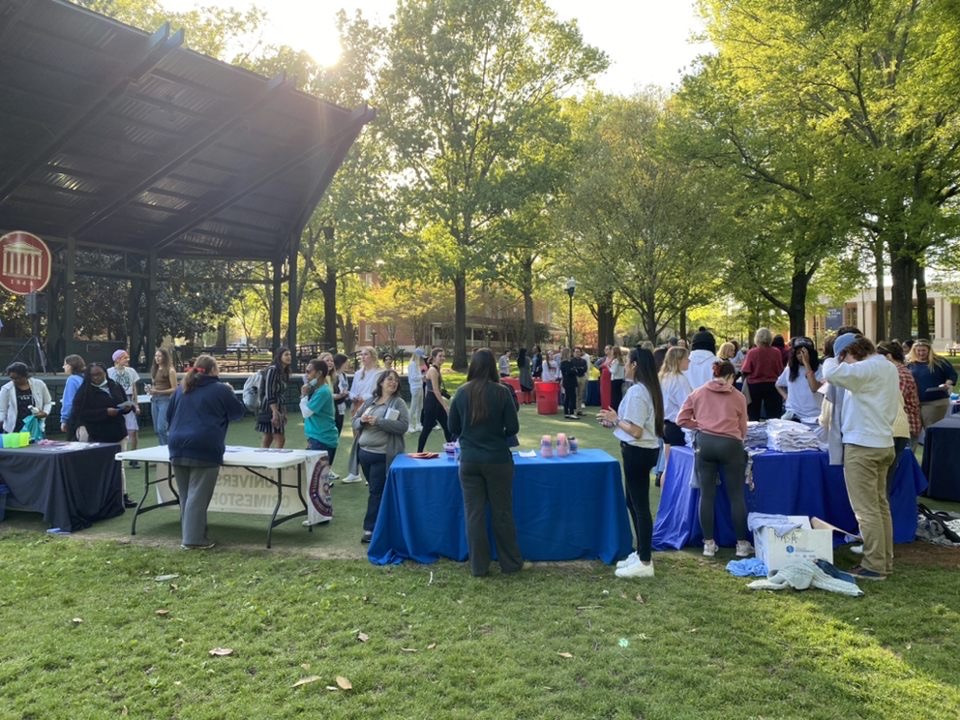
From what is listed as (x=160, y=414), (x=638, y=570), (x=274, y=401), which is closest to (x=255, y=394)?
(x=274, y=401)

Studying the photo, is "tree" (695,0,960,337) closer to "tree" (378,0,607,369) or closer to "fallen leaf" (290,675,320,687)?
"tree" (378,0,607,369)

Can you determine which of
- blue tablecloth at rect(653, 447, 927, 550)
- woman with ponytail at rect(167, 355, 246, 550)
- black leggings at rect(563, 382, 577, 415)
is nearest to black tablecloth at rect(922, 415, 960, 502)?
blue tablecloth at rect(653, 447, 927, 550)

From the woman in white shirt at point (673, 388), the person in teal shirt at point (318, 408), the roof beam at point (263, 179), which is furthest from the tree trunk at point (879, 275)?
the person in teal shirt at point (318, 408)

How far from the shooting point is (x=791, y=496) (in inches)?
227

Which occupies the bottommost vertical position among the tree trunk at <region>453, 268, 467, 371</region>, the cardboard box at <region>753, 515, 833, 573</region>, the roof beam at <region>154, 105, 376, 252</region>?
the cardboard box at <region>753, 515, 833, 573</region>

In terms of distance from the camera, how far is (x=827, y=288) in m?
31.5

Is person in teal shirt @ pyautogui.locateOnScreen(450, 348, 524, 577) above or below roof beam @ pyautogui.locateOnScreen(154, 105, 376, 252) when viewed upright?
below

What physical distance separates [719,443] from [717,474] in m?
0.39

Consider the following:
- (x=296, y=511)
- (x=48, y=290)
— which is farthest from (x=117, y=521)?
(x=48, y=290)

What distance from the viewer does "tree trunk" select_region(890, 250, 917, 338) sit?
1916 cm

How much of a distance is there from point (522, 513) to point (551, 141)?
24.5 m

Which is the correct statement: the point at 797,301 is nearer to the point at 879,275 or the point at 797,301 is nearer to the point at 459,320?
the point at 879,275

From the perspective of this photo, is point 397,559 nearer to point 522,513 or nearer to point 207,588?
point 522,513

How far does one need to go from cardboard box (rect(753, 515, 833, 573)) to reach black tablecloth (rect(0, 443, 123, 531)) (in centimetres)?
648
